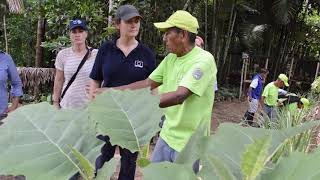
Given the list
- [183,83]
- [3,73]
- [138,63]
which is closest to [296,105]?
[138,63]

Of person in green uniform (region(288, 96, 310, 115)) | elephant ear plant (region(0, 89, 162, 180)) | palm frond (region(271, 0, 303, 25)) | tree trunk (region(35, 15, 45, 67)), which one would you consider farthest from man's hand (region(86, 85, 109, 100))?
palm frond (region(271, 0, 303, 25))

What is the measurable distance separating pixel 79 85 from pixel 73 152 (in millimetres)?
3034

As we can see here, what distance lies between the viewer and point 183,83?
8.26 ft

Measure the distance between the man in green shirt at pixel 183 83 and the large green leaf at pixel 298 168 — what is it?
1810 millimetres

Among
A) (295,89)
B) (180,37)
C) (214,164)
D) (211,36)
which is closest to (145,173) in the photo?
(214,164)

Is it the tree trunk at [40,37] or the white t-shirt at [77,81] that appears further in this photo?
the tree trunk at [40,37]

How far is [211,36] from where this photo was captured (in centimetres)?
1469

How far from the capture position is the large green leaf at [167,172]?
614mm

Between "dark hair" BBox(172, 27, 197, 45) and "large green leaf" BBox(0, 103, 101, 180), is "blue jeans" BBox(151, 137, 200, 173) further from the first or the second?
"large green leaf" BBox(0, 103, 101, 180)

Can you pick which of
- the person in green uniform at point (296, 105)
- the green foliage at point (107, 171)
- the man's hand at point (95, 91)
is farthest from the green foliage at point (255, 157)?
the person in green uniform at point (296, 105)

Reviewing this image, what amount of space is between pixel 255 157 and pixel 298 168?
6 cm

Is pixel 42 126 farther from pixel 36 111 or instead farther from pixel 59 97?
pixel 59 97

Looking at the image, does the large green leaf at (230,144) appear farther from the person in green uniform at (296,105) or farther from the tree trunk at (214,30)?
the tree trunk at (214,30)

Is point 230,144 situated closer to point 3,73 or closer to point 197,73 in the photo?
point 197,73
